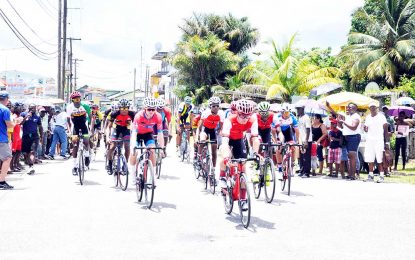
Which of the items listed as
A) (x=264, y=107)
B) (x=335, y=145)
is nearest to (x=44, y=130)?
(x=335, y=145)

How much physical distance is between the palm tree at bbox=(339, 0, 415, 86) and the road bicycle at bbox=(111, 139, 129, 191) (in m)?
28.6

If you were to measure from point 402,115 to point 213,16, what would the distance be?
122 feet

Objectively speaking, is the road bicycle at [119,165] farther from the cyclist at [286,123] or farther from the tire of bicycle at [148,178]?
the cyclist at [286,123]

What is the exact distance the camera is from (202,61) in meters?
51.0

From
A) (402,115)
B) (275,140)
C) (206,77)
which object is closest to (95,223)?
(275,140)

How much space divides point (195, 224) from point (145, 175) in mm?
2017

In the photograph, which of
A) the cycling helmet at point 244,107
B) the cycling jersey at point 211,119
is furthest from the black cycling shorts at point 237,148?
the cycling jersey at point 211,119

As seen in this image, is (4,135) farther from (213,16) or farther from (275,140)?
(213,16)

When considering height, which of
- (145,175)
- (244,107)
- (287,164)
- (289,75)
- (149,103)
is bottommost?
(145,175)

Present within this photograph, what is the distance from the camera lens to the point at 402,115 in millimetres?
18500

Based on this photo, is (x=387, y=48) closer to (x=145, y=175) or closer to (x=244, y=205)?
(x=145, y=175)

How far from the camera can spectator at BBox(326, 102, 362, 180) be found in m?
15.8

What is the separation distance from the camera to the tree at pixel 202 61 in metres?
50.4

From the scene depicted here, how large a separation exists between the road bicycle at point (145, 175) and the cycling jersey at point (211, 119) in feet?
9.81
